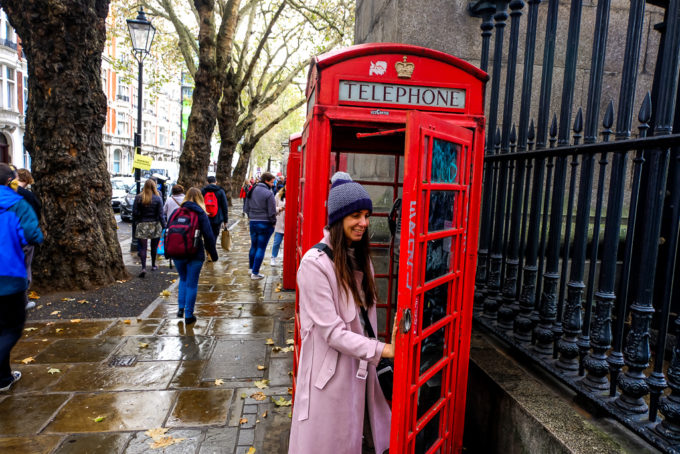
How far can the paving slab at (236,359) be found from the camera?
492 centimetres

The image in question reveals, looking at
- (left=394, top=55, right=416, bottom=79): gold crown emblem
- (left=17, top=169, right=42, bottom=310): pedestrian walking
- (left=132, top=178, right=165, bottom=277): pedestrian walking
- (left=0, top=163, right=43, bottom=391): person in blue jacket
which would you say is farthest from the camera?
(left=132, top=178, right=165, bottom=277): pedestrian walking

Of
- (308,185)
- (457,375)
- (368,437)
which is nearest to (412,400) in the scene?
(457,375)

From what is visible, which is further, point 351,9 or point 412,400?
point 351,9

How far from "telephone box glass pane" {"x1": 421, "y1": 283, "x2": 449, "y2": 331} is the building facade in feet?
107

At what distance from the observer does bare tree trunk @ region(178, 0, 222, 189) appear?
12172 mm

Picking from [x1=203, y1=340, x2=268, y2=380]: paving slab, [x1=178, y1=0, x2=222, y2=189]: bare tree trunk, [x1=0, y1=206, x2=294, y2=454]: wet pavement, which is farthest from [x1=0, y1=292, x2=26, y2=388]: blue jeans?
[x1=178, y1=0, x2=222, y2=189]: bare tree trunk

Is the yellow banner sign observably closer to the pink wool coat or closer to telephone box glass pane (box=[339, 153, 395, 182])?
telephone box glass pane (box=[339, 153, 395, 182])

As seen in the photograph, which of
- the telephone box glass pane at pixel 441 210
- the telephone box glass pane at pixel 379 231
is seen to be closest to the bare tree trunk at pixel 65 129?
the telephone box glass pane at pixel 379 231

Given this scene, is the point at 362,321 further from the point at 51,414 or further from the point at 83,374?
the point at 83,374

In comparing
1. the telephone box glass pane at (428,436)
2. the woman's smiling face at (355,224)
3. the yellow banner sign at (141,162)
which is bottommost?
the telephone box glass pane at (428,436)

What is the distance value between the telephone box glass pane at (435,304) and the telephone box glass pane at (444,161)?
0.60 meters

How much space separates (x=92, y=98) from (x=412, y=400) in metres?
7.40

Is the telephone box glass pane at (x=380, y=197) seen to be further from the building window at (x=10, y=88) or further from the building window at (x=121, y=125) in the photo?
the building window at (x=121, y=125)

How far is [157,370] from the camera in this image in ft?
16.2
